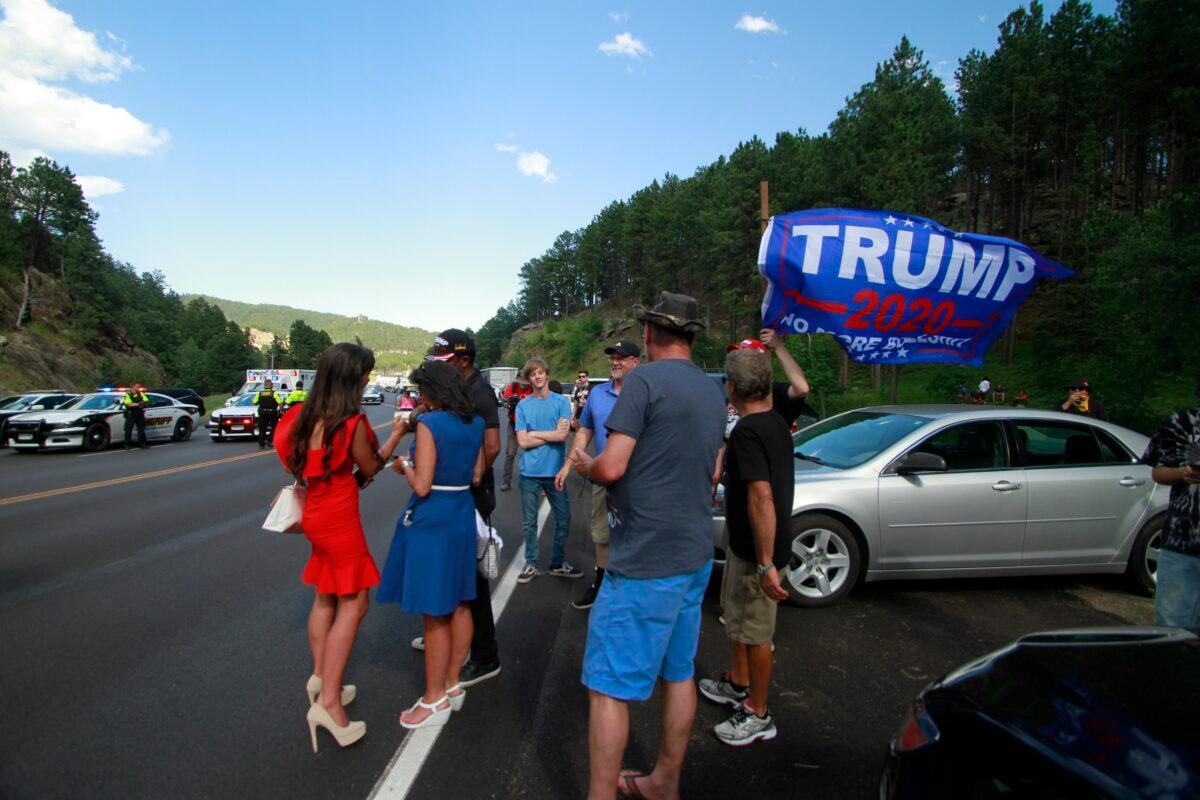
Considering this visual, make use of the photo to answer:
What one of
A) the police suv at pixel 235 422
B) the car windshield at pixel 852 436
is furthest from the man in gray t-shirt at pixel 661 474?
the police suv at pixel 235 422

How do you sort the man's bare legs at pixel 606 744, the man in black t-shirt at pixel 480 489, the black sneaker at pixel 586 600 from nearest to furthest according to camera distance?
the man's bare legs at pixel 606 744 < the man in black t-shirt at pixel 480 489 < the black sneaker at pixel 586 600

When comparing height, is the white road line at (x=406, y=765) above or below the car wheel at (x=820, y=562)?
below

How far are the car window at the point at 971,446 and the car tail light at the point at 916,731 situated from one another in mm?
3479

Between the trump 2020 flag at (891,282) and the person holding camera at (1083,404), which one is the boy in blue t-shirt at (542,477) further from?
the person holding camera at (1083,404)

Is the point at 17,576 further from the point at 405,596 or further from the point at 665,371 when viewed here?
the point at 665,371

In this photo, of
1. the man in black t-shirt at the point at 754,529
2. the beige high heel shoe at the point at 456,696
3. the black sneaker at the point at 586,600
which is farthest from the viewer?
the black sneaker at the point at 586,600

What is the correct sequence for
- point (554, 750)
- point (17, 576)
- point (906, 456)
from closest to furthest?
point (554, 750) < point (906, 456) < point (17, 576)

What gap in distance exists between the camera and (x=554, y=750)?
2.90 metres

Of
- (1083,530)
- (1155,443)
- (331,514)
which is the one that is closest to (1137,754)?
(1155,443)

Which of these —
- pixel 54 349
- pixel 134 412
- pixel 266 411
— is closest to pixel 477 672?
pixel 266 411

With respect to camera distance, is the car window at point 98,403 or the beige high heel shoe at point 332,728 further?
the car window at point 98,403

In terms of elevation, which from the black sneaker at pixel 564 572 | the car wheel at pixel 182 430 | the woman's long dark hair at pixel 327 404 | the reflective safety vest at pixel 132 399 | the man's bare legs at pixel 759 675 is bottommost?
the car wheel at pixel 182 430

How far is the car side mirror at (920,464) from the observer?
4.56 meters

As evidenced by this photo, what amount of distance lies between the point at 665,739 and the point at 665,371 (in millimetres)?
1405
